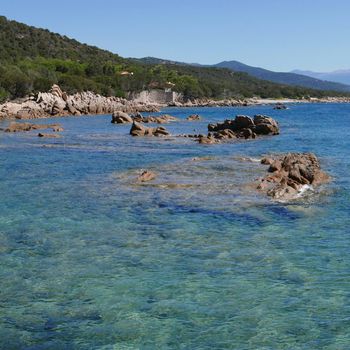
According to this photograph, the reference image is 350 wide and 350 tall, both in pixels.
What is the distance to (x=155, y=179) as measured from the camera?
2814 centimetres

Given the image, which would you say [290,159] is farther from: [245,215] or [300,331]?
[300,331]

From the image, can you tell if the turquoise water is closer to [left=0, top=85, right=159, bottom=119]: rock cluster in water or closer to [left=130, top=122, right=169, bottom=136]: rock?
[left=130, top=122, right=169, bottom=136]: rock

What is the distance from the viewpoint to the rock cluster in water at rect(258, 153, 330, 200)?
2327cm

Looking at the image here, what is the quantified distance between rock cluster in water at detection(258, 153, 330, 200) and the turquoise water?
80 cm

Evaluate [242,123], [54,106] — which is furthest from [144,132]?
[54,106]

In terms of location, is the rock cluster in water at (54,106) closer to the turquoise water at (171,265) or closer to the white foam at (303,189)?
the turquoise water at (171,265)

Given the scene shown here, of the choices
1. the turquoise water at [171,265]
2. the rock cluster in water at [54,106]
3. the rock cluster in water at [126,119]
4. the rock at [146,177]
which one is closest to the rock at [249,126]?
the rock cluster in water at [126,119]

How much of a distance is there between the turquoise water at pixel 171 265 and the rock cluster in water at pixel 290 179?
0.80 m

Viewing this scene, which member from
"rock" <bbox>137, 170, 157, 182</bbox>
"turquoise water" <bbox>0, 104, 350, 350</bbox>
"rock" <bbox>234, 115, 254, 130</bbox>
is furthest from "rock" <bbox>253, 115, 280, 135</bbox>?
"rock" <bbox>137, 170, 157, 182</bbox>

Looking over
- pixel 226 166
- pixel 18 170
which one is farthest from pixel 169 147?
pixel 18 170

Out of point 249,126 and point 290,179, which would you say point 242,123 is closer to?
point 249,126

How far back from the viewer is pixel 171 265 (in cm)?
1445

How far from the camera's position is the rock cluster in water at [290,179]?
76.3 feet

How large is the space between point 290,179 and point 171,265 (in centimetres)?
1278
